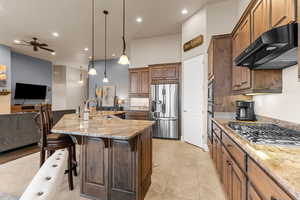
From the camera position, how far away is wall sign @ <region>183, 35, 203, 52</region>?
13.0ft

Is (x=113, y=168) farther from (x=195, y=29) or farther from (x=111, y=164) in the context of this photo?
(x=195, y=29)

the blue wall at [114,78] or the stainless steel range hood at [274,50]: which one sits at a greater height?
the blue wall at [114,78]

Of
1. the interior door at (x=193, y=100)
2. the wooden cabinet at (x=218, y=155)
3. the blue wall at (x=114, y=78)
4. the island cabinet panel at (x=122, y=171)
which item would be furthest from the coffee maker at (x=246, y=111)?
the blue wall at (x=114, y=78)

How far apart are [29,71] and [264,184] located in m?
9.79

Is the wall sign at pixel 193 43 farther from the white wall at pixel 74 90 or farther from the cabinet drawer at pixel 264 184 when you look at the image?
the white wall at pixel 74 90

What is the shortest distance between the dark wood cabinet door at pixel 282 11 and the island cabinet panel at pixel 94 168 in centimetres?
221

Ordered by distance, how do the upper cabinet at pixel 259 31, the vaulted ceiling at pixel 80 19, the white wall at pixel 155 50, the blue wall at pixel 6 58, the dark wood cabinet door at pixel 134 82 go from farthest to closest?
the blue wall at pixel 6 58 → the dark wood cabinet door at pixel 134 82 → the white wall at pixel 155 50 → the vaulted ceiling at pixel 80 19 → the upper cabinet at pixel 259 31

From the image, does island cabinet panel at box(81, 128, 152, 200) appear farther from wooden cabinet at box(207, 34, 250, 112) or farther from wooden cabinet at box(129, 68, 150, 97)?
wooden cabinet at box(129, 68, 150, 97)

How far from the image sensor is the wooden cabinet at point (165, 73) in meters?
4.90

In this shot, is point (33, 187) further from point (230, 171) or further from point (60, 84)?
point (60, 84)

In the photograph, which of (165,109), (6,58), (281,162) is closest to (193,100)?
(165,109)

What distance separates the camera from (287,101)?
1763 millimetres

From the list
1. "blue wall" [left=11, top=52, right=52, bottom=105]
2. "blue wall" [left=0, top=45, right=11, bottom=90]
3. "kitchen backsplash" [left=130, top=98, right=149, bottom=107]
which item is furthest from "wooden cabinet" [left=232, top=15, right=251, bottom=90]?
"blue wall" [left=11, top=52, right=52, bottom=105]

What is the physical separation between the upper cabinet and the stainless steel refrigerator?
7.61 ft
